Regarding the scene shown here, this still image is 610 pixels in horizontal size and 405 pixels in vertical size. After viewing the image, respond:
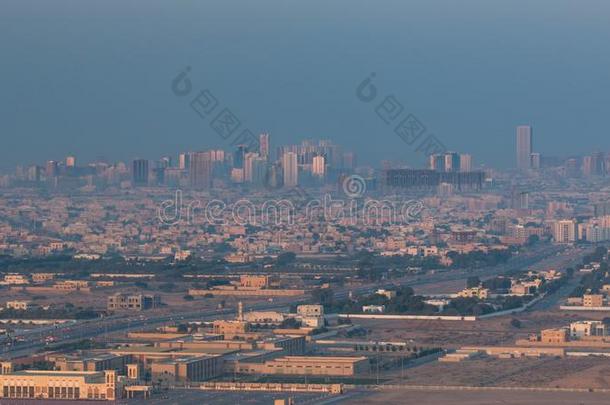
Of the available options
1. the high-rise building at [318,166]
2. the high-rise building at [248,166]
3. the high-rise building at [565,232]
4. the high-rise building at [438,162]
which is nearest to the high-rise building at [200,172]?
the high-rise building at [248,166]

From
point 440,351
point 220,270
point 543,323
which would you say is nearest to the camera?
point 440,351

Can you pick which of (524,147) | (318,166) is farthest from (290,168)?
(524,147)

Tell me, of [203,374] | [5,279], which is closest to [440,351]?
[203,374]

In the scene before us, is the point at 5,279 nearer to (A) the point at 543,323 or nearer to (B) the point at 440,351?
(A) the point at 543,323

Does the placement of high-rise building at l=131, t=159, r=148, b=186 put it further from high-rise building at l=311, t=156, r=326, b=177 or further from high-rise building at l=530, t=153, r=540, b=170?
high-rise building at l=530, t=153, r=540, b=170

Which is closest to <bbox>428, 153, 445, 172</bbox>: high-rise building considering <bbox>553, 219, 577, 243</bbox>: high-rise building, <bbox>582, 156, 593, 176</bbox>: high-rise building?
<bbox>582, 156, 593, 176</bbox>: high-rise building

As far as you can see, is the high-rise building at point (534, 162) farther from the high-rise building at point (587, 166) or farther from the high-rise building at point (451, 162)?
the high-rise building at point (451, 162)
